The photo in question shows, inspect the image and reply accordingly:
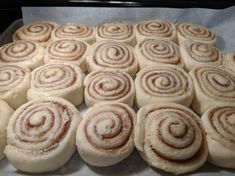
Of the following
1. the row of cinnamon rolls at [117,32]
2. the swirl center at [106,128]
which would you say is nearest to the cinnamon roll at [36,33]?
the row of cinnamon rolls at [117,32]

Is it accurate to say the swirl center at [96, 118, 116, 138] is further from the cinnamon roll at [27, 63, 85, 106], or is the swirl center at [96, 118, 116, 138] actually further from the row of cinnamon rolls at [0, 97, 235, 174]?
the cinnamon roll at [27, 63, 85, 106]

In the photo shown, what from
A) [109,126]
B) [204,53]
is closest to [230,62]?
[204,53]

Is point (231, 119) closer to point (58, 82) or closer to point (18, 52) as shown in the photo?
point (58, 82)

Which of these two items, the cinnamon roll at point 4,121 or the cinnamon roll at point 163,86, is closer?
the cinnamon roll at point 4,121

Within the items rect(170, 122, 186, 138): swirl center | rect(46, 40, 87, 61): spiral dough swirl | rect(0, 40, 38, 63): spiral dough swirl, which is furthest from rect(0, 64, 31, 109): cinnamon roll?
rect(170, 122, 186, 138): swirl center

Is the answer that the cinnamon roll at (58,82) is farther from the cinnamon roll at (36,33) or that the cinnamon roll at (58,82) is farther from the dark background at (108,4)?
the dark background at (108,4)

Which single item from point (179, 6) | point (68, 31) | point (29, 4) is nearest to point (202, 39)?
point (179, 6)

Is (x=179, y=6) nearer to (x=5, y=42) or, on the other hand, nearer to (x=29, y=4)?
(x=29, y=4)
